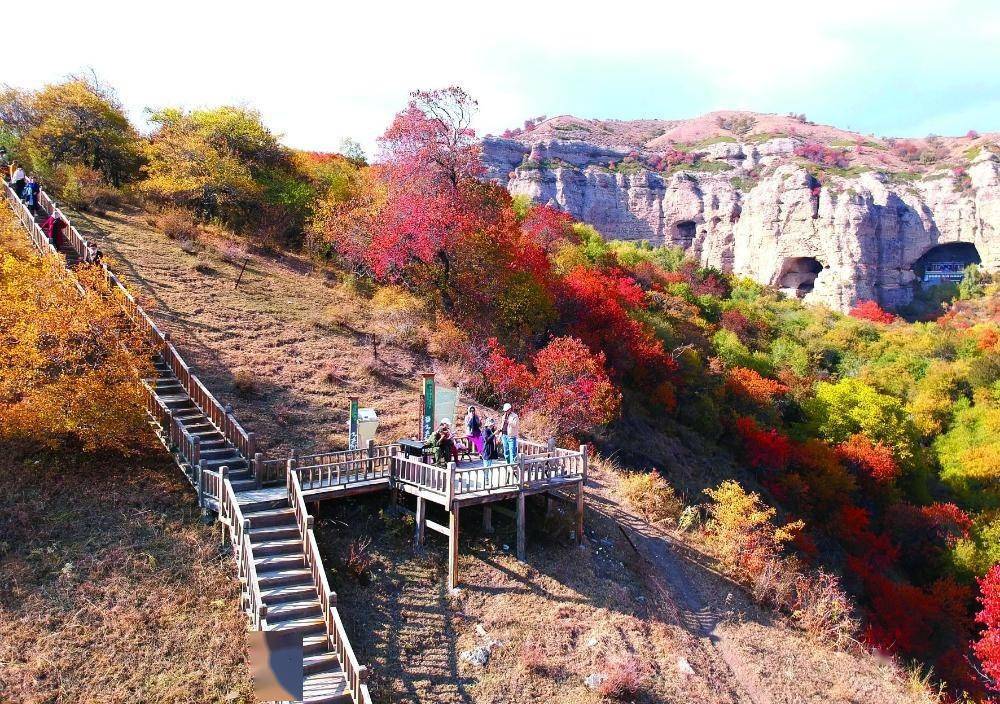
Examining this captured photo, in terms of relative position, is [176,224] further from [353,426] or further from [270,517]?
[270,517]

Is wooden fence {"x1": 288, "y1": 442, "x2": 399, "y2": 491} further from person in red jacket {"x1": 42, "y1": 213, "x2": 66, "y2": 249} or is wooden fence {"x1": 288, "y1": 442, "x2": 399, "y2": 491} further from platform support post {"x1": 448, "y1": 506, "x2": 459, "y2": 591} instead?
person in red jacket {"x1": 42, "y1": 213, "x2": 66, "y2": 249}

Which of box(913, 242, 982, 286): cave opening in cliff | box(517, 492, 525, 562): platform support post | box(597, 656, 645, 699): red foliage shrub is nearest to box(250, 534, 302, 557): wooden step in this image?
box(517, 492, 525, 562): platform support post

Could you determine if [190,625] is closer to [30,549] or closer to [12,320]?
[30,549]

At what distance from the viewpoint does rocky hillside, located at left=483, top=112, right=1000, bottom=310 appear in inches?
2616

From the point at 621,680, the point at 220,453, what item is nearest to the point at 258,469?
the point at 220,453

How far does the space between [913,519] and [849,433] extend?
18.5ft

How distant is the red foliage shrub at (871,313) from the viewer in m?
58.3

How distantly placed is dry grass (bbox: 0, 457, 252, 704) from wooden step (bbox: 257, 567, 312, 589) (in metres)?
0.72

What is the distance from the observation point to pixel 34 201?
23.5 metres

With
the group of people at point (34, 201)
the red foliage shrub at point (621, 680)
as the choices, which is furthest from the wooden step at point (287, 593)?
the group of people at point (34, 201)

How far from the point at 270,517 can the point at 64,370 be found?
6075 mm

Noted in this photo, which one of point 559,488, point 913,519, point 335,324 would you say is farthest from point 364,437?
point 913,519

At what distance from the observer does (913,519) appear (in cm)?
2795

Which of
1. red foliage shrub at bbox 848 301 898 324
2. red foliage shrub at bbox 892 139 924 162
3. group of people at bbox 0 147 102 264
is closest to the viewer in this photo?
group of people at bbox 0 147 102 264
